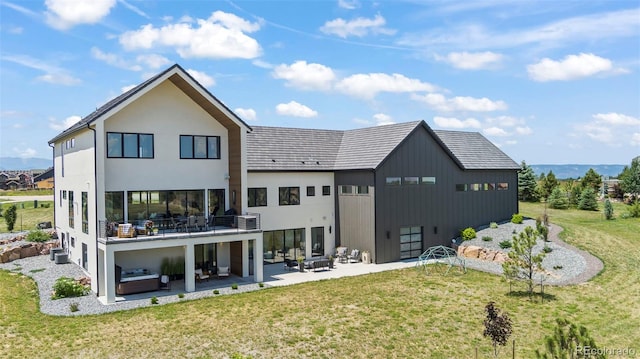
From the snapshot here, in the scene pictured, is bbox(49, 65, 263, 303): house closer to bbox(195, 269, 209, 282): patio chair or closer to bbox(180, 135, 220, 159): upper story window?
bbox(180, 135, 220, 159): upper story window

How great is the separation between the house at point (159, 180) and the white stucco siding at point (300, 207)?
7.03 ft

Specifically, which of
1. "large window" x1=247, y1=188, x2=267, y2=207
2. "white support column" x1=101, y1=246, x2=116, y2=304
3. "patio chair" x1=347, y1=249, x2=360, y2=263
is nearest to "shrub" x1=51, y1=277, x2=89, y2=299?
"white support column" x1=101, y1=246, x2=116, y2=304

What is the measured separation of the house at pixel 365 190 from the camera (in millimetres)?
24656

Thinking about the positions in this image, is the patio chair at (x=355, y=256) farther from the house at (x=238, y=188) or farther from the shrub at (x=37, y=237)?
the shrub at (x=37, y=237)

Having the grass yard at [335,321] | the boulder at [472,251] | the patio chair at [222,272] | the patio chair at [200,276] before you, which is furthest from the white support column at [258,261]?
the boulder at [472,251]

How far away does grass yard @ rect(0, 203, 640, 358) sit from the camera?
1277cm

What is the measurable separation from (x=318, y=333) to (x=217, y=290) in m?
6.41

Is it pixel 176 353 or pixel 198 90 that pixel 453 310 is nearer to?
pixel 176 353

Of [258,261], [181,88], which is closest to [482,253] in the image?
[258,261]

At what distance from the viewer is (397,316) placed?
15.6 metres

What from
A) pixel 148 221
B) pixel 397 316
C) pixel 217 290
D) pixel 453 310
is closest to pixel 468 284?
pixel 453 310

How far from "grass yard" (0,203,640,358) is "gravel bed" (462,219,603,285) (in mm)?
849

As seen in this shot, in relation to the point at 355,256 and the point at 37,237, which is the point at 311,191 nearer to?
the point at 355,256

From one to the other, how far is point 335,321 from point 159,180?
414 inches
